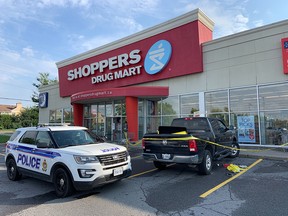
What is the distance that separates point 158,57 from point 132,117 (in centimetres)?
499

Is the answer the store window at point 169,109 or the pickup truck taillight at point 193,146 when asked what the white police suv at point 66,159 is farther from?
the store window at point 169,109

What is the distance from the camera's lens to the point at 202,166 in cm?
744

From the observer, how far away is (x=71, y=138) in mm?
6742

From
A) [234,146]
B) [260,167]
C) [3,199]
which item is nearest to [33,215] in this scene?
[3,199]

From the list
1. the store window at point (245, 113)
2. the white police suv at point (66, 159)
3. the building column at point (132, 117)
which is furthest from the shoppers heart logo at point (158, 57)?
the white police suv at point (66, 159)

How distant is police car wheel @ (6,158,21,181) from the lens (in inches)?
291

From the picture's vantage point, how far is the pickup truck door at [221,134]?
8734mm

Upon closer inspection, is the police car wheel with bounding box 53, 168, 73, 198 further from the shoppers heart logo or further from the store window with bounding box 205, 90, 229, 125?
the shoppers heart logo

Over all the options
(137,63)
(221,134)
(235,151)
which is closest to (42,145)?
(221,134)

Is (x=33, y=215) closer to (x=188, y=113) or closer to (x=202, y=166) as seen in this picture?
(x=202, y=166)

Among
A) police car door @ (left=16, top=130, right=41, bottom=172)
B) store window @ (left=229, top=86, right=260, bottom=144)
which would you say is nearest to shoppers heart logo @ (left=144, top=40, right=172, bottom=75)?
store window @ (left=229, top=86, right=260, bottom=144)

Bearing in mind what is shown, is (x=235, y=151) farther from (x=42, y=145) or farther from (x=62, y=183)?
(x=42, y=145)

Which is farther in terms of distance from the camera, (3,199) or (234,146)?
(234,146)

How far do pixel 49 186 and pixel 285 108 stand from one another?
500 inches
